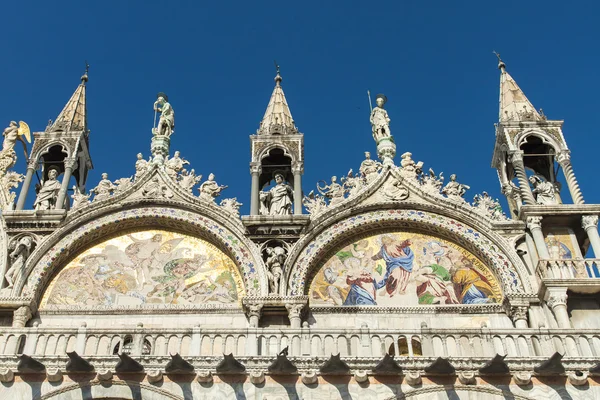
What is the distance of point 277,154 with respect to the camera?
15.0 meters

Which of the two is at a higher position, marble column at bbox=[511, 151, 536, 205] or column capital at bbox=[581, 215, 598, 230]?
marble column at bbox=[511, 151, 536, 205]

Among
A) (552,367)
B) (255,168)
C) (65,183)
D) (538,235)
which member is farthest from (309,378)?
(65,183)

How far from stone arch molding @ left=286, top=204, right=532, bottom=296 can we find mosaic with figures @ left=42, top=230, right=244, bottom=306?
116cm

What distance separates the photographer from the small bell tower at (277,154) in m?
13.9

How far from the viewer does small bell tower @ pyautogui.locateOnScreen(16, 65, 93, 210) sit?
558 inches

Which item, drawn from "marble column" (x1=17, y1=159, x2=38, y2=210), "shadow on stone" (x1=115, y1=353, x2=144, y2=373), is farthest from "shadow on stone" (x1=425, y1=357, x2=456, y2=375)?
"marble column" (x1=17, y1=159, x2=38, y2=210)

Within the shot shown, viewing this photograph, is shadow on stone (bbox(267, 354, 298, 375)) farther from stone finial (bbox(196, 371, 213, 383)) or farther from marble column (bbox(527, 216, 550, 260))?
marble column (bbox(527, 216, 550, 260))

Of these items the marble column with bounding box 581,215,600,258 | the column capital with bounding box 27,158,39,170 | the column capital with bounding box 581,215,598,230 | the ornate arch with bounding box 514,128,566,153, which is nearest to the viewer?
the marble column with bounding box 581,215,600,258

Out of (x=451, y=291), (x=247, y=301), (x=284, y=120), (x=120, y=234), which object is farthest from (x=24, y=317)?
(x=451, y=291)

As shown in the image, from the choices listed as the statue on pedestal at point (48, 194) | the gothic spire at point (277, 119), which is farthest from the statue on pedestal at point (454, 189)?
the statue on pedestal at point (48, 194)

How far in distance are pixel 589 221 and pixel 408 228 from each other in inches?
125

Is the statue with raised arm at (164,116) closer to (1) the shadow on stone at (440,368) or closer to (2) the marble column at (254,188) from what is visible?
(2) the marble column at (254,188)

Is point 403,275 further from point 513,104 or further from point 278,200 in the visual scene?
point 513,104

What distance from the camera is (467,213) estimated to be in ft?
44.0
